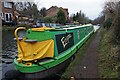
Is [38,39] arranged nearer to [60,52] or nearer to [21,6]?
[60,52]

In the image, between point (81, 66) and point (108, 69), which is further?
point (81, 66)

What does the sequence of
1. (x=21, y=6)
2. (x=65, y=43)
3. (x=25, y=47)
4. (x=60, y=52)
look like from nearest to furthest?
1. (x=25, y=47)
2. (x=60, y=52)
3. (x=65, y=43)
4. (x=21, y=6)

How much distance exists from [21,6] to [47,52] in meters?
71.7

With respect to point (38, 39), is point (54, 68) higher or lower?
lower

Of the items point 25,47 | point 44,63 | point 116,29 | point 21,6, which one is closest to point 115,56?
point 116,29

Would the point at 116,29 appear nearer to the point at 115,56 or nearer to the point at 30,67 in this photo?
the point at 115,56

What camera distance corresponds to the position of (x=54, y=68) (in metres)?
9.40

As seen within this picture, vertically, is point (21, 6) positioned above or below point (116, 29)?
above

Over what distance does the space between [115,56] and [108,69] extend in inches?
53.6

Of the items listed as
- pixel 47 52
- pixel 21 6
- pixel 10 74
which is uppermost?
pixel 21 6

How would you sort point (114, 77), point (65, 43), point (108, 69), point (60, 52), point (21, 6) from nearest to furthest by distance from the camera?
point (114, 77) < point (108, 69) < point (60, 52) < point (65, 43) < point (21, 6)

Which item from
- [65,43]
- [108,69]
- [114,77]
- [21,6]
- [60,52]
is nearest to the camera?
[114,77]

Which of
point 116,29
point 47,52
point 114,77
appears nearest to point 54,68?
point 47,52

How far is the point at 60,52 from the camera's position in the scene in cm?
1031
